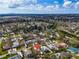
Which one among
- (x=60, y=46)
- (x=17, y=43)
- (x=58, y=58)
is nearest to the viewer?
(x=58, y=58)

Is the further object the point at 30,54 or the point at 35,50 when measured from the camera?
the point at 35,50

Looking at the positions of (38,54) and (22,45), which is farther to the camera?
(22,45)

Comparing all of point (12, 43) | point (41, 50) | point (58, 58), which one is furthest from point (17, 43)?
point (58, 58)

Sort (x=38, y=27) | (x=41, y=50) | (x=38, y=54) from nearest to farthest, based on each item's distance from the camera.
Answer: (x=38, y=54) < (x=41, y=50) < (x=38, y=27)

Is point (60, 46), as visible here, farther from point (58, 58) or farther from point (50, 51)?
point (58, 58)

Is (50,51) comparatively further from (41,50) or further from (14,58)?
(14,58)

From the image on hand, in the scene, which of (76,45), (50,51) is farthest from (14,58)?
(76,45)

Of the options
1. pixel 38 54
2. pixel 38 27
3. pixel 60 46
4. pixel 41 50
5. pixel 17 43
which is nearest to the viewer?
pixel 38 54

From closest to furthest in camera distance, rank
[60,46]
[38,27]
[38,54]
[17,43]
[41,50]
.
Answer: [38,54] < [41,50] < [60,46] < [17,43] < [38,27]
